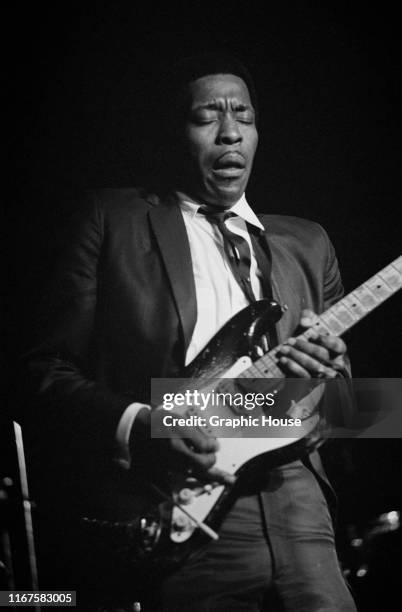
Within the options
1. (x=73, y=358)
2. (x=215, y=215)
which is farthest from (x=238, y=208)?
(x=73, y=358)

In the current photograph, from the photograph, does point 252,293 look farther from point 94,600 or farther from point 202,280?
point 94,600

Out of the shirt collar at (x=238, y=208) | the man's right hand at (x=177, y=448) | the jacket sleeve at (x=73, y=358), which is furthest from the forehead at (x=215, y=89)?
the man's right hand at (x=177, y=448)

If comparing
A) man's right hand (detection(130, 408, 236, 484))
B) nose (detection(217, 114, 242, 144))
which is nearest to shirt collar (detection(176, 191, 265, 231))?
nose (detection(217, 114, 242, 144))

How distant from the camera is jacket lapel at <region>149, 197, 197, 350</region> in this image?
5.79 ft

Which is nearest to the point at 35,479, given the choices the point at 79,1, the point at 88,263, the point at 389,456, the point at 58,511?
the point at 58,511

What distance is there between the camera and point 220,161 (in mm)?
1930

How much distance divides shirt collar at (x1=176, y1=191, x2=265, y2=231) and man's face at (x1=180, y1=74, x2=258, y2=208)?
2cm

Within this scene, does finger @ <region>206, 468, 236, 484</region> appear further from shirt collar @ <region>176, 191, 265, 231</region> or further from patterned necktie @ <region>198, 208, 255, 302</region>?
shirt collar @ <region>176, 191, 265, 231</region>

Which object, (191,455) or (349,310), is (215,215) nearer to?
(349,310)

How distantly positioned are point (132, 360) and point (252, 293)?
39 centimetres

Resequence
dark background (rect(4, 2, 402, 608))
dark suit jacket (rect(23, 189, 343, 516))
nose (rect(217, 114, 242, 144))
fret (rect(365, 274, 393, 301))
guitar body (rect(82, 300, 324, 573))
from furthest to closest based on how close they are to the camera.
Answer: dark background (rect(4, 2, 402, 608))
nose (rect(217, 114, 242, 144))
fret (rect(365, 274, 393, 301))
dark suit jacket (rect(23, 189, 343, 516))
guitar body (rect(82, 300, 324, 573))

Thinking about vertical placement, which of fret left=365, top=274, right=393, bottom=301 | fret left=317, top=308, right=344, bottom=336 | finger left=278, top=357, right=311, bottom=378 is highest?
fret left=365, top=274, right=393, bottom=301

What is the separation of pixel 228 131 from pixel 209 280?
46 cm

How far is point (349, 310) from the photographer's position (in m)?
1.79
